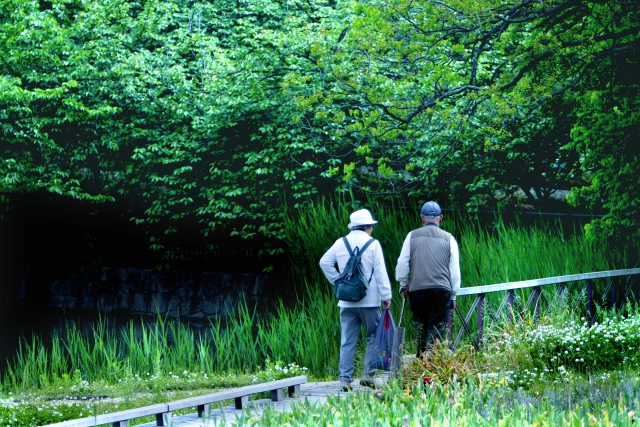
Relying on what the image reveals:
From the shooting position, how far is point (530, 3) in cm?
1087

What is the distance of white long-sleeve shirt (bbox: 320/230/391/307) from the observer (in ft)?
26.8

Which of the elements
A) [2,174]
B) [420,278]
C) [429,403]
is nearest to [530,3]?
[420,278]

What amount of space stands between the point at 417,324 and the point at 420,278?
0.43 metres

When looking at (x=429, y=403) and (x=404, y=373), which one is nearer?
(x=429, y=403)

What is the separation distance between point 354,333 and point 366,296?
0.48 meters

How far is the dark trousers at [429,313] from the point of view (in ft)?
26.8

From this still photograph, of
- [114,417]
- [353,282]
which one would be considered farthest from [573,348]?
[114,417]

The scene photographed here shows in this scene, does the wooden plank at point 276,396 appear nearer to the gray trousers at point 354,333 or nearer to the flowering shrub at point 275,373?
the gray trousers at point 354,333

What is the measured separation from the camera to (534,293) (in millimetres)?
10281

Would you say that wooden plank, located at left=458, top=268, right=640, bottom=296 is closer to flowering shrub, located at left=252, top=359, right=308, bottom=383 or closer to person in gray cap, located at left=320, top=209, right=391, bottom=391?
person in gray cap, located at left=320, top=209, right=391, bottom=391

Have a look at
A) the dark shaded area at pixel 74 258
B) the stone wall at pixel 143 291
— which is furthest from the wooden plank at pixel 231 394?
the dark shaded area at pixel 74 258

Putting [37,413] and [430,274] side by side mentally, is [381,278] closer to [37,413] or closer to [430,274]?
[430,274]

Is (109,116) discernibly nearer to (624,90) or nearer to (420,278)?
(624,90)

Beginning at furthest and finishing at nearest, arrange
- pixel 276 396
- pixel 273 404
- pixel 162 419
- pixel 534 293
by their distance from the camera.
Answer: pixel 534 293
pixel 276 396
pixel 273 404
pixel 162 419
